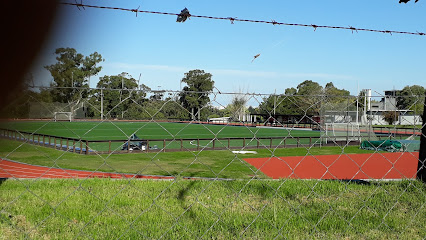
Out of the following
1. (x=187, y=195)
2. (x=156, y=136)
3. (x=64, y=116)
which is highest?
(x=64, y=116)

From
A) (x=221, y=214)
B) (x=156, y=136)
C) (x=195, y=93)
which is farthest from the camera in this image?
(x=156, y=136)

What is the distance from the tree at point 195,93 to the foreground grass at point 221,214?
0.79 metres

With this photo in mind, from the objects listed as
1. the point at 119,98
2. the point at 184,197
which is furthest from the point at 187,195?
the point at 119,98

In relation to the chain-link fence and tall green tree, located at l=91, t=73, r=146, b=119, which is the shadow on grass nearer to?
the chain-link fence

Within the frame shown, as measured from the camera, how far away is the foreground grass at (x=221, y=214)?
9.79 ft

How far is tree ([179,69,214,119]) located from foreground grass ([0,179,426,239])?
2.59 ft

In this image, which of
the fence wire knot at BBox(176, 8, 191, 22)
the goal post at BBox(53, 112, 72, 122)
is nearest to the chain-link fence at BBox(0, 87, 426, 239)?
the goal post at BBox(53, 112, 72, 122)

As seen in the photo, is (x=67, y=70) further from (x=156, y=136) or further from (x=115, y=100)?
(x=156, y=136)

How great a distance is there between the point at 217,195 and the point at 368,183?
96.1 inches

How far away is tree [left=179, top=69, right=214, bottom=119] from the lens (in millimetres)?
1813

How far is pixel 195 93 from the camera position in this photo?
1.98m

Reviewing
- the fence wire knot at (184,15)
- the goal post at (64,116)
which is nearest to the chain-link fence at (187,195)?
the goal post at (64,116)

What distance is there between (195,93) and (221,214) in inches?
73.1

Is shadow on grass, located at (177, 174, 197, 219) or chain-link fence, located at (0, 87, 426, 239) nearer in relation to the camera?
chain-link fence, located at (0, 87, 426, 239)
